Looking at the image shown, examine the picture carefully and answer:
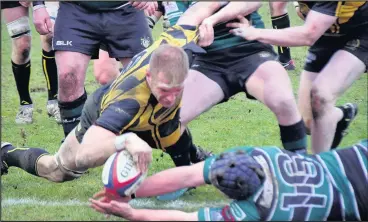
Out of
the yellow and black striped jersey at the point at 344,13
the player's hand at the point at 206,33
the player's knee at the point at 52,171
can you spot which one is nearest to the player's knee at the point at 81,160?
the player's knee at the point at 52,171

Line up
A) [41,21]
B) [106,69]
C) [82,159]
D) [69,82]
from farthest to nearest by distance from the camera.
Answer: [106,69] < [41,21] < [69,82] < [82,159]

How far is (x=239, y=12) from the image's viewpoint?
17.1ft

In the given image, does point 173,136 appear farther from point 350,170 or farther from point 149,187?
point 350,170

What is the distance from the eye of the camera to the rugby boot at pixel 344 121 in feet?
17.5

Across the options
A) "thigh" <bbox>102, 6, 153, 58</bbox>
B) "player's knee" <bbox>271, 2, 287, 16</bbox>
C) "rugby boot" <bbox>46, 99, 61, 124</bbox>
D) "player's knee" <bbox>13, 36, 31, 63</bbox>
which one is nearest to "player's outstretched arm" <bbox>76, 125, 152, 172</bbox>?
"thigh" <bbox>102, 6, 153, 58</bbox>

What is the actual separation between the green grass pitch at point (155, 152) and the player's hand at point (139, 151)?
0.53m

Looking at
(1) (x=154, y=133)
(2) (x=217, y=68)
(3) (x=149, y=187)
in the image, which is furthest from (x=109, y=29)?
(3) (x=149, y=187)

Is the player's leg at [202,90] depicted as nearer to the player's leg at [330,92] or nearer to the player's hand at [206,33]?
the player's hand at [206,33]

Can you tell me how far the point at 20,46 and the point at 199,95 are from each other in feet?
8.29

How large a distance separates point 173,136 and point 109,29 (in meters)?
1.24

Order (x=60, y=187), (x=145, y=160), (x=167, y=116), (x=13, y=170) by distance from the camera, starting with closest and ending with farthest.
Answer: (x=145, y=160) → (x=167, y=116) → (x=60, y=187) → (x=13, y=170)

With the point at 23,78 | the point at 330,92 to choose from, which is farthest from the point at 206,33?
the point at 23,78

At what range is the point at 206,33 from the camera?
4.99 metres

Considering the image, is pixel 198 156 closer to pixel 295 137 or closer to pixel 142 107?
pixel 295 137
